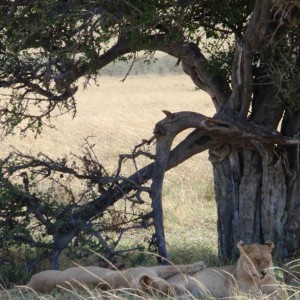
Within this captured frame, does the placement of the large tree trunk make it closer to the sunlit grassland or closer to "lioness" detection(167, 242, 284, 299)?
the sunlit grassland

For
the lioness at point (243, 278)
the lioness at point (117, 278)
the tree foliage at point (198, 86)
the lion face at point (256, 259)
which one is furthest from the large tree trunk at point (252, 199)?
the lion face at point (256, 259)

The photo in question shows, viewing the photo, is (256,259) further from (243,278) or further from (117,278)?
(117,278)

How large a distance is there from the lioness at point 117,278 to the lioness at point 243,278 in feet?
0.58

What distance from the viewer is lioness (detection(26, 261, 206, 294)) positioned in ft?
27.3

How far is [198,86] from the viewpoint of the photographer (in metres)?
11.8

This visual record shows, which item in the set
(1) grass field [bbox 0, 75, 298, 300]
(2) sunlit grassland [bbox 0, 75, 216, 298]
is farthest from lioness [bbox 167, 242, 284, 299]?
(2) sunlit grassland [bbox 0, 75, 216, 298]

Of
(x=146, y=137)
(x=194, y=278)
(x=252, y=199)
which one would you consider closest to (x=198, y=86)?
(x=252, y=199)

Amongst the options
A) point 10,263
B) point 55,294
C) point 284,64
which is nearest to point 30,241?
point 10,263

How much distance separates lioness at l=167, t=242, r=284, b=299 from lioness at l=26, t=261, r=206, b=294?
7.0 inches

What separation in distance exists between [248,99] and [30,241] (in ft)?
10.3

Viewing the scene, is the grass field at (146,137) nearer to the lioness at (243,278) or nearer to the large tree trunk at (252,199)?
the large tree trunk at (252,199)

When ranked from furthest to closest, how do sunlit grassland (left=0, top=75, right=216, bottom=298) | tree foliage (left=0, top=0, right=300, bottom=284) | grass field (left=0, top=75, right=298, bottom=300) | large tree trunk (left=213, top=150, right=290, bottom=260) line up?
sunlit grassland (left=0, top=75, right=216, bottom=298) → grass field (left=0, top=75, right=298, bottom=300) → large tree trunk (left=213, top=150, right=290, bottom=260) → tree foliage (left=0, top=0, right=300, bottom=284)

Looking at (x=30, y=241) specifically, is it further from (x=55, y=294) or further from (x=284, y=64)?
(x=284, y=64)

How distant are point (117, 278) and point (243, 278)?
1241 mm
